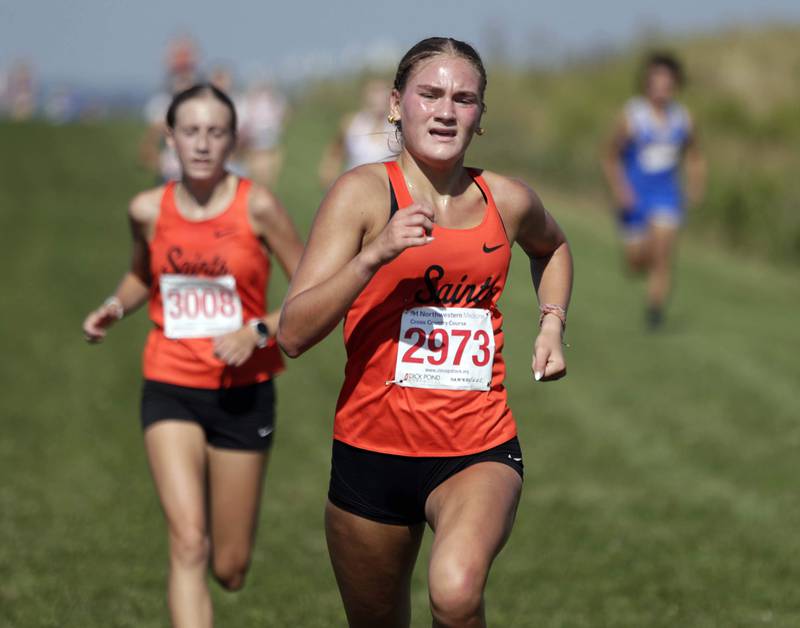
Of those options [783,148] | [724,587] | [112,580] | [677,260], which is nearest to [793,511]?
[724,587]

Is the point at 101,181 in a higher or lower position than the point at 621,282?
lower

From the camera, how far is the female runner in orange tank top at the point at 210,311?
5.35 meters

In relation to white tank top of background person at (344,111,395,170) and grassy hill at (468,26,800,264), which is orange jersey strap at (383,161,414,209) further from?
grassy hill at (468,26,800,264)

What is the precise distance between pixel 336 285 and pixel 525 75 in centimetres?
3360

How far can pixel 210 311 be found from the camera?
5379 millimetres

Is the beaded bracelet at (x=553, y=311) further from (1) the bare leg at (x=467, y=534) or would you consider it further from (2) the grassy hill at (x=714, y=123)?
(2) the grassy hill at (x=714, y=123)

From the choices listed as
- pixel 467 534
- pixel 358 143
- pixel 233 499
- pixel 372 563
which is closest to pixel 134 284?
pixel 233 499

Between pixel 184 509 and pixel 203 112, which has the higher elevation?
pixel 203 112

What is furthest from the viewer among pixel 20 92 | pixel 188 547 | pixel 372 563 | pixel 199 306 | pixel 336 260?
pixel 20 92

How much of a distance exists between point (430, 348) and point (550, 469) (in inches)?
222

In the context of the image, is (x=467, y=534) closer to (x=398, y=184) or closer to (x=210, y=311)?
(x=398, y=184)

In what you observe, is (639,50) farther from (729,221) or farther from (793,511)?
(793,511)

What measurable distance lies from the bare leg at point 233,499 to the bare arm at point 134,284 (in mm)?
643

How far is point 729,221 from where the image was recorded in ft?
71.3
